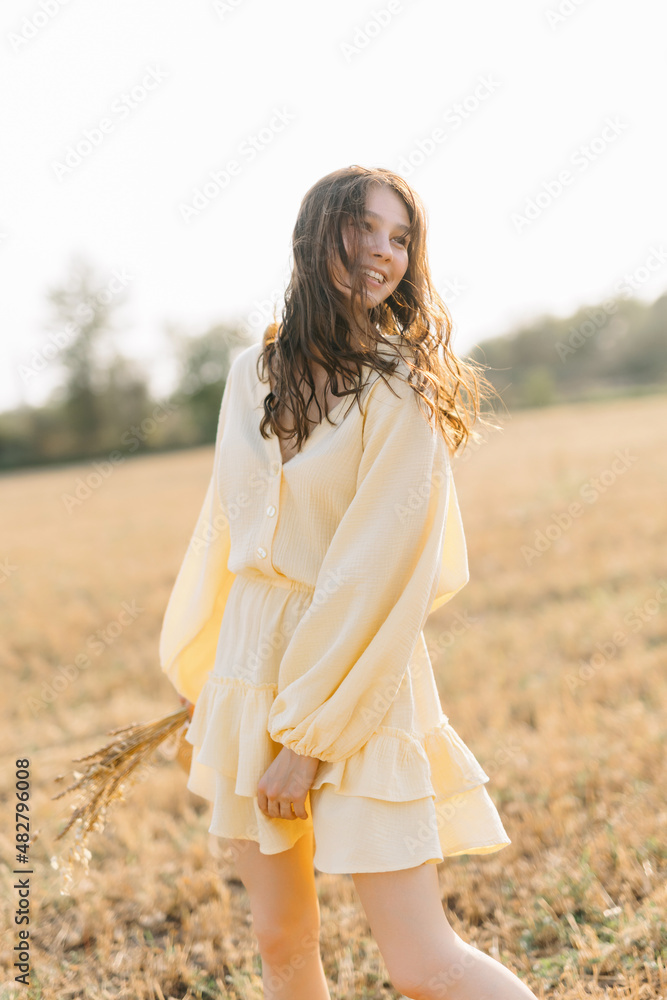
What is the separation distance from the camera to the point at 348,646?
154 centimetres

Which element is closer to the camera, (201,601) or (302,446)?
(302,446)

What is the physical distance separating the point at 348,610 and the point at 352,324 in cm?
64

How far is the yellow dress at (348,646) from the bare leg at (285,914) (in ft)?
0.26

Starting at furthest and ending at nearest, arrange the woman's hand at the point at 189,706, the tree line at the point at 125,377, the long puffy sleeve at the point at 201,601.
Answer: the tree line at the point at 125,377, the woman's hand at the point at 189,706, the long puffy sleeve at the point at 201,601

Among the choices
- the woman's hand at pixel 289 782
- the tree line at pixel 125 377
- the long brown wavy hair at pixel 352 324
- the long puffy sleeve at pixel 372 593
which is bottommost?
the woman's hand at pixel 289 782

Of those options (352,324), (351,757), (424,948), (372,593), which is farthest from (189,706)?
(352,324)

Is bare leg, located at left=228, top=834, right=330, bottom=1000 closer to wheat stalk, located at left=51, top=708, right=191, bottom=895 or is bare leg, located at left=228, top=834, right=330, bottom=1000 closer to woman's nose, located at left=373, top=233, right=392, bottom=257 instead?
wheat stalk, located at left=51, top=708, right=191, bottom=895

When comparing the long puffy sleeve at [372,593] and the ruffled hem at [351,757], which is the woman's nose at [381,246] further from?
the ruffled hem at [351,757]

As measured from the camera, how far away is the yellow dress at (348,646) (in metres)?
1.51

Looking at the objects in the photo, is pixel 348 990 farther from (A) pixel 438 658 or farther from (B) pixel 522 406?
(B) pixel 522 406

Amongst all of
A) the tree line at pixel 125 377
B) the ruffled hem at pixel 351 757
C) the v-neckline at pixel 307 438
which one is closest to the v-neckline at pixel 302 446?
the v-neckline at pixel 307 438

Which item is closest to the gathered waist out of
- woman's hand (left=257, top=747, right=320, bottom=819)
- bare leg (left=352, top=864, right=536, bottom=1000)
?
woman's hand (left=257, top=747, right=320, bottom=819)

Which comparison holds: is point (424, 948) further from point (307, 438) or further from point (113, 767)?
point (113, 767)

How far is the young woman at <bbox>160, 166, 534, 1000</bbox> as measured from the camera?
4.90 ft
